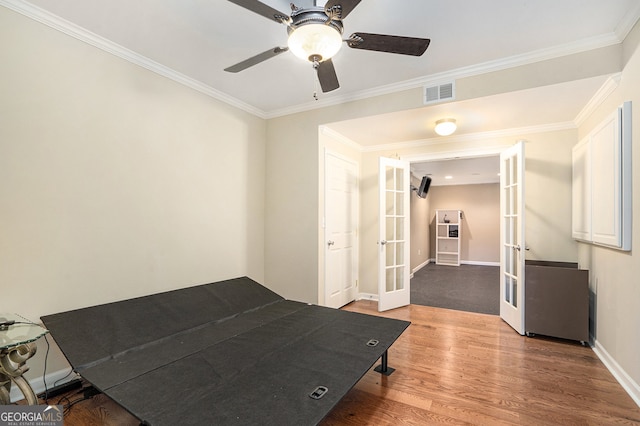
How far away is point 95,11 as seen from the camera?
2.11 meters

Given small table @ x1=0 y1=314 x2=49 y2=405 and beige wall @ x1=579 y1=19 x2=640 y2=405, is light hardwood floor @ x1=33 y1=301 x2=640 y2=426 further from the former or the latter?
small table @ x1=0 y1=314 x2=49 y2=405

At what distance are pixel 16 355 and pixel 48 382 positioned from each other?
0.73m

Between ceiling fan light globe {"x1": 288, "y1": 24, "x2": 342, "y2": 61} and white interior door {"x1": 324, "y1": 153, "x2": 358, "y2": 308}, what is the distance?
2.09 m

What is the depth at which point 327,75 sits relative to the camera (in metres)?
2.21

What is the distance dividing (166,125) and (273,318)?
6.92 feet

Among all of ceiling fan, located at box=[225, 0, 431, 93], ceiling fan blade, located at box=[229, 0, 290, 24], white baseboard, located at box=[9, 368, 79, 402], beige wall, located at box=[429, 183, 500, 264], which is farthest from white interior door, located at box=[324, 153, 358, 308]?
beige wall, located at box=[429, 183, 500, 264]

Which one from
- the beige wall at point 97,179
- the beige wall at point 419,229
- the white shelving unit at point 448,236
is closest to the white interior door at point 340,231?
the beige wall at point 97,179

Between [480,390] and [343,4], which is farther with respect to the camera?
[480,390]

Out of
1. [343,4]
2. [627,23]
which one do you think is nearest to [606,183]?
[627,23]

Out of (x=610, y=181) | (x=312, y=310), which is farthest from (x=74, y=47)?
(x=610, y=181)

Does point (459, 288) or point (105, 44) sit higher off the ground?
point (105, 44)

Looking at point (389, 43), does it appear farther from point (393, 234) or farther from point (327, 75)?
point (393, 234)

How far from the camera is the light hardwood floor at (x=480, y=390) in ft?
6.16

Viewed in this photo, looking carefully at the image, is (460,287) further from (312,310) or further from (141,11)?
(141,11)
